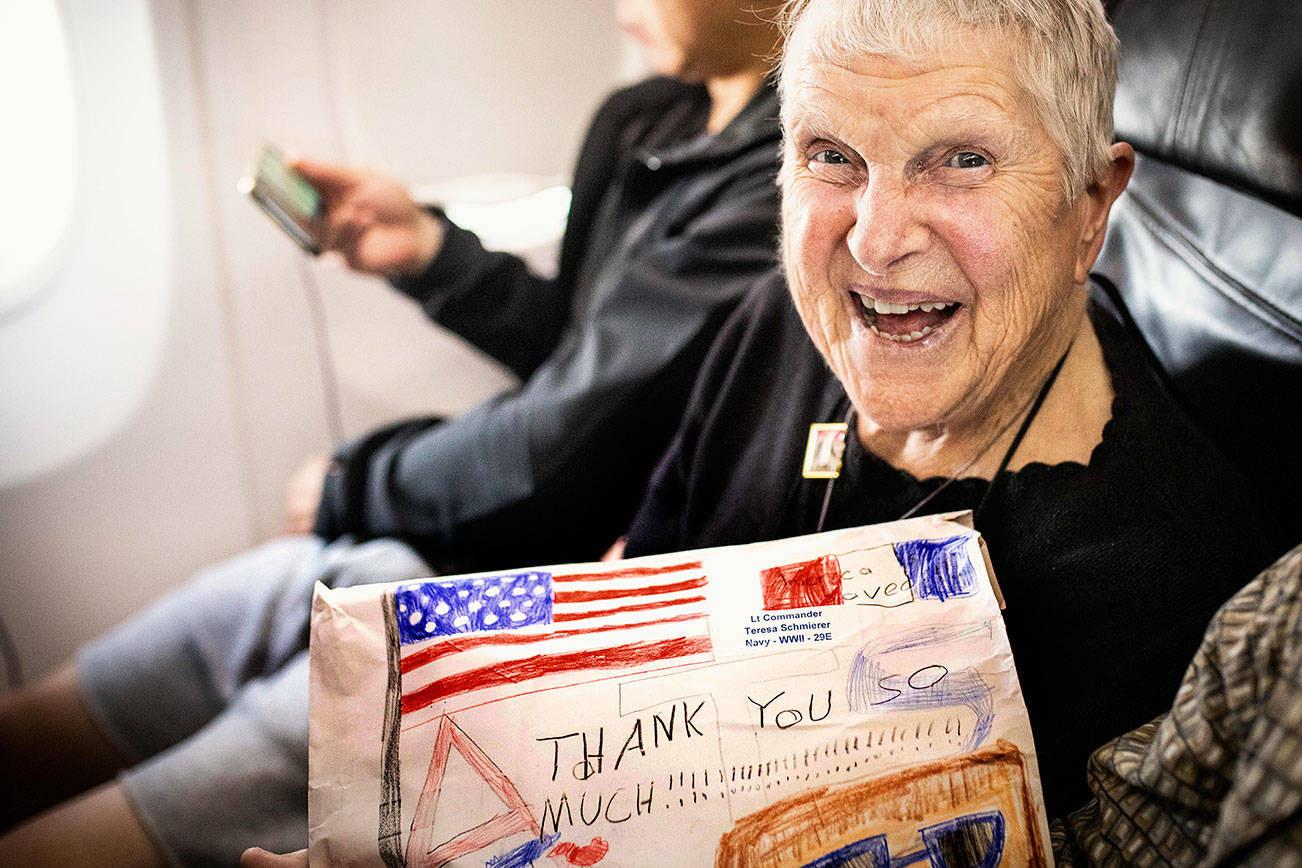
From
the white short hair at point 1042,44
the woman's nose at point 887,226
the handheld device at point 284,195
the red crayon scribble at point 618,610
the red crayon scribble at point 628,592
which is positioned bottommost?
the red crayon scribble at point 618,610

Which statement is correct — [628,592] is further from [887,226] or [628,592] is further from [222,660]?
[222,660]

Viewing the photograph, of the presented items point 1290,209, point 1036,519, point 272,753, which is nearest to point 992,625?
point 1036,519

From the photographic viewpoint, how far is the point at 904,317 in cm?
77

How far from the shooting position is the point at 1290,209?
81 centimetres

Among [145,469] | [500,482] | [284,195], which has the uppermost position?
[284,195]

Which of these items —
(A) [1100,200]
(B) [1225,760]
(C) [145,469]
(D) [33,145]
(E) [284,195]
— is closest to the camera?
(B) [1225,760]

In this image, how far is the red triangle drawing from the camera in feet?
Result: 2.05

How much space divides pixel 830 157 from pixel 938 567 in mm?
346

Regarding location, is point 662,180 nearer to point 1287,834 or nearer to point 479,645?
point 479,645

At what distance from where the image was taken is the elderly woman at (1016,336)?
26.2 inches

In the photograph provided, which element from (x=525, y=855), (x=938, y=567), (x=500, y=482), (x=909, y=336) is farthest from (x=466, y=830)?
(x=500, y=482)

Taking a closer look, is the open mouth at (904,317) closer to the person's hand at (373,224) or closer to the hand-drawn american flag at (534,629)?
the hand-drawn american flag at (534,629)

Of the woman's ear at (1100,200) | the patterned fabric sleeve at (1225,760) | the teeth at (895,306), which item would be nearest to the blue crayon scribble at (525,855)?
the patterned fabric sleeve at (1225,760)

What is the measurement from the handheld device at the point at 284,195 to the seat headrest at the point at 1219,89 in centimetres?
113
